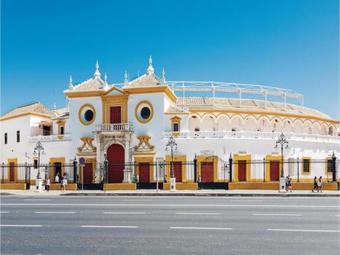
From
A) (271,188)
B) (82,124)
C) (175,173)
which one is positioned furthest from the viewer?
(82,124)

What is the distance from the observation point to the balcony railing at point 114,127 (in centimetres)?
3966

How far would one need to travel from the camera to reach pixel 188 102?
1868 inches

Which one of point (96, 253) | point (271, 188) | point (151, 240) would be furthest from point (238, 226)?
point (271, 188)

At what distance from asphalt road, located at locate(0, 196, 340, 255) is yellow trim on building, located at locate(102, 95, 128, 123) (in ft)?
80.7

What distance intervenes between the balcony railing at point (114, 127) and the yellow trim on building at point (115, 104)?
2.12 ft

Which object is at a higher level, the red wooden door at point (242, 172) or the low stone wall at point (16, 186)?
the red wooden door at point (242, 172)

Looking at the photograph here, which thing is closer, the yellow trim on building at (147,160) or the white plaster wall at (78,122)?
the yellow trim on building at (147,160)

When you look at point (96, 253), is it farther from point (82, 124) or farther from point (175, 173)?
point (82, 124)

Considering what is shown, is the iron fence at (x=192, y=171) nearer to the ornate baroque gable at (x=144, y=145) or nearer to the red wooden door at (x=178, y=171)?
the red wooden door at (x=178, y=171)

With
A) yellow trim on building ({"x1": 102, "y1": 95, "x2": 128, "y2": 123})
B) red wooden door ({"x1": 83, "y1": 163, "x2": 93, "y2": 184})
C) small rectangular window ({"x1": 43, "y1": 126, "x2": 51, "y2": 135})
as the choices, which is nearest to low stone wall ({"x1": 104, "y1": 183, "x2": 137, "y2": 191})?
red wooden door ({"x1": 83, "y1": 163, "x2": 93, "y2": 184})

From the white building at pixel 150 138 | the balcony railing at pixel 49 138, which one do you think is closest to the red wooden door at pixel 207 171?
the white building at pixel 150 138

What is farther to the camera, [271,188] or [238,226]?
[271,188]

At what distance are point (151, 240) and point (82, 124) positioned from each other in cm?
3251

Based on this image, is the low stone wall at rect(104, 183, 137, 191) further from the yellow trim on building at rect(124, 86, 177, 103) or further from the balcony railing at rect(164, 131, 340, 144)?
the yellow trim on building at rect(124, 86, 177, 103)
